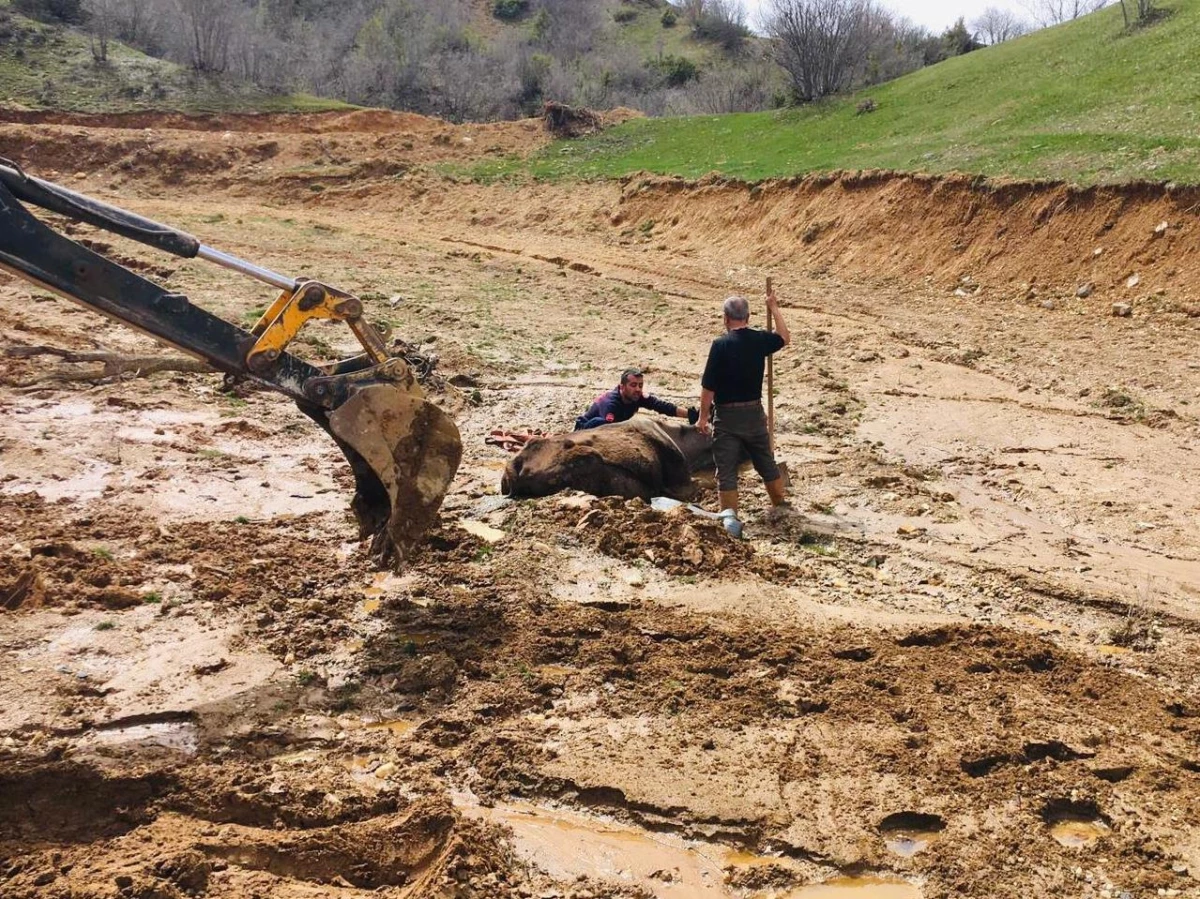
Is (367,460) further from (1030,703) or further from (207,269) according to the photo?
(207,269)

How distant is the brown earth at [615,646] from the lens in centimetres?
470

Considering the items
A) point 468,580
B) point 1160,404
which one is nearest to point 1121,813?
point 468,580

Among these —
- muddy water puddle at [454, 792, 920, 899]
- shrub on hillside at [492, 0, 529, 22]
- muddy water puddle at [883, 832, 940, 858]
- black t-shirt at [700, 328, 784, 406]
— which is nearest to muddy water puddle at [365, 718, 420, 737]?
muddy water puddle at [454, 792, 920, 899]

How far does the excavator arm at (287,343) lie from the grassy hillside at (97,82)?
3006 cm

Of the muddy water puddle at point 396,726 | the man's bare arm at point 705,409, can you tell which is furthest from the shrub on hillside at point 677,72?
the muddy water puddle at point 396,726

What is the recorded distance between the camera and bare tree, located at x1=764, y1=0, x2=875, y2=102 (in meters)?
30.3

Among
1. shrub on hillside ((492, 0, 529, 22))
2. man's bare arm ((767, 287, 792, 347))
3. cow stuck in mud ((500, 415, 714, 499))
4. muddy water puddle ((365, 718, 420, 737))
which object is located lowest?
muddy water puddle ((365, 718, 420, 737))

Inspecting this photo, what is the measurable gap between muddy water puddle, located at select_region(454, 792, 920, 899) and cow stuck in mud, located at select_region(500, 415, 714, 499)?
3.77 m

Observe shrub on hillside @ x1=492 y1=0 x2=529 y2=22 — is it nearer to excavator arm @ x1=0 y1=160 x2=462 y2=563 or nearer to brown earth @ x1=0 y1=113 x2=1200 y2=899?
brown earth @ x1=0 y1=113 x2=1200 y2=899

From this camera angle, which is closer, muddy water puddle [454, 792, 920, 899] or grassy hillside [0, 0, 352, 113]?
muddy water puddle [454, 792, 920, 899]

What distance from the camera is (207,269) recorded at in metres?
16.5

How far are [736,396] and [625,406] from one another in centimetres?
142

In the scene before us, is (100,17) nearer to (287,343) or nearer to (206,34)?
(206,34)

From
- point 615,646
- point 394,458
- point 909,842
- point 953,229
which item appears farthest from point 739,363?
point 953,229
